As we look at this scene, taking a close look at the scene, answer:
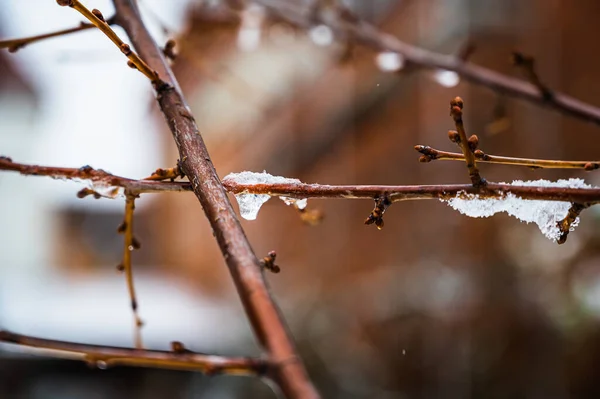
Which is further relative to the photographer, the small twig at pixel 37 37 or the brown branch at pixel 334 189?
the small twig at pixel 37 37

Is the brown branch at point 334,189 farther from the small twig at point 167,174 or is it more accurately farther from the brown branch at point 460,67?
the brown branch at point 460,67

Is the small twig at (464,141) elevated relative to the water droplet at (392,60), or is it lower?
lower

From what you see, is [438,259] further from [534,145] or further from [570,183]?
[570,183]

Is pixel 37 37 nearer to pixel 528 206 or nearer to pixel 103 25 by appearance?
pixel 103 25

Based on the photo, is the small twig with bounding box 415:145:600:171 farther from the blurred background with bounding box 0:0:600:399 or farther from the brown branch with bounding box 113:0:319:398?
the blurred background with bounding box 0:0:600:399

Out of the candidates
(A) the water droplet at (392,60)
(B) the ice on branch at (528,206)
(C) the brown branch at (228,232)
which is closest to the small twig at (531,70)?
(A) the water droplet at (392,60)

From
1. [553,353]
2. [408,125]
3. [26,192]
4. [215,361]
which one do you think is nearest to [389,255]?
[408,125]
